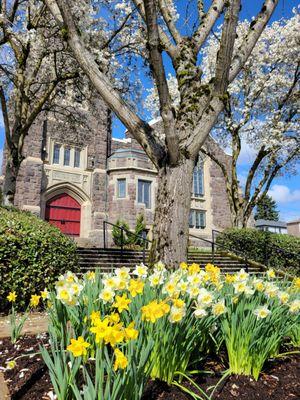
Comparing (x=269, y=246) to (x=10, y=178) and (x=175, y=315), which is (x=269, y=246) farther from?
(x=175, y=315)

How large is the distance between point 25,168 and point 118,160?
243 inches

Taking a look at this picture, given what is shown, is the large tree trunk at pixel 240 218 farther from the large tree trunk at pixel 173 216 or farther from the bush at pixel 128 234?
the large tree trunk at pixel 173 216

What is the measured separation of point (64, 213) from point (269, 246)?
13441mm

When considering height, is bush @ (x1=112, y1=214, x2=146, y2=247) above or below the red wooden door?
below

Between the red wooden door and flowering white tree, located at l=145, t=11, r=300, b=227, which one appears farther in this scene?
the red wooden door

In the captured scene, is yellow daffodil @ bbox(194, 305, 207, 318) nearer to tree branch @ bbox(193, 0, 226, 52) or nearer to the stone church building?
→ tree branch @ bbox(193, 0, 226, 52)

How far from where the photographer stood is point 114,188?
72.2 feet

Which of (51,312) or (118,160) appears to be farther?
(118,160)

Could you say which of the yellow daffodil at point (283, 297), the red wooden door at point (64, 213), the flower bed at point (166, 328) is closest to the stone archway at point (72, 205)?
the red wooden door at point (64, 213)

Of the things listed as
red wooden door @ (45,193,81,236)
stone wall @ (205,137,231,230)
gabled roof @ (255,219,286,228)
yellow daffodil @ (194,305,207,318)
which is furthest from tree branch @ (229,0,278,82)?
gabled roof @ (255,219,286,228)

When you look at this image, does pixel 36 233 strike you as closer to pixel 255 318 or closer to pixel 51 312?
pixel 51 312

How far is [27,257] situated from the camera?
566 cm

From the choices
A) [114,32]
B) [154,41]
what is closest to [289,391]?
[154,41]

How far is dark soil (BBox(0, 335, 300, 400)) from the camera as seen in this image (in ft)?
6.88
